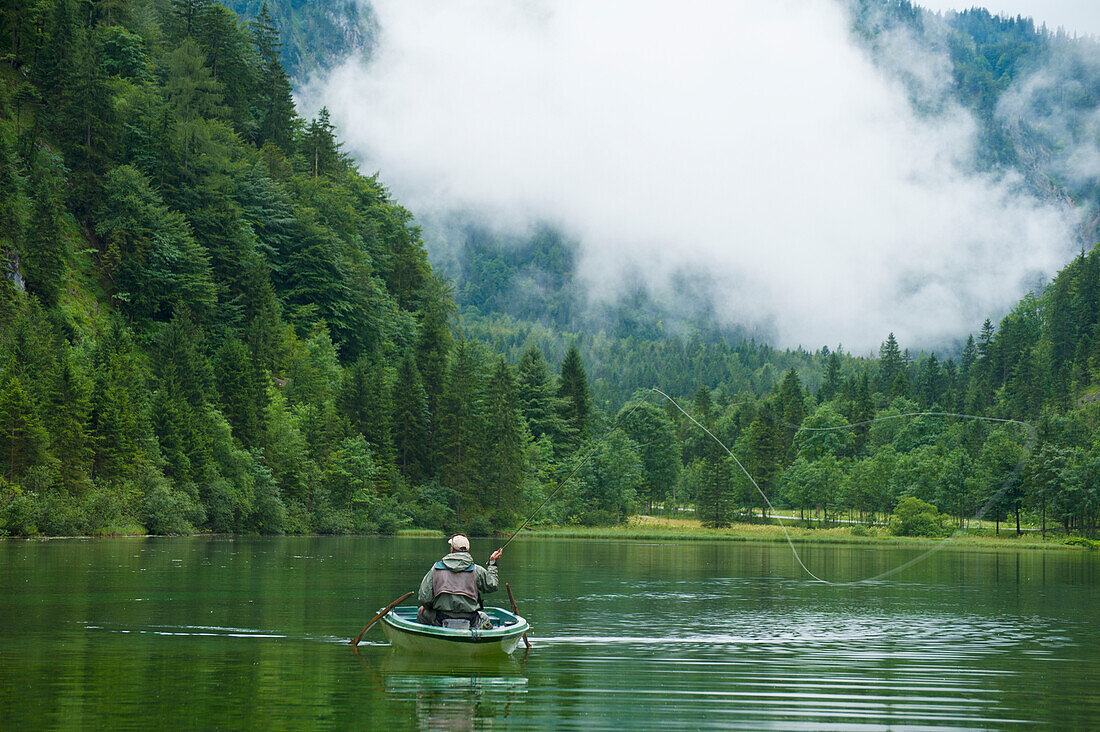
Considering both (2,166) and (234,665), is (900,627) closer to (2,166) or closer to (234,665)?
(234,665)

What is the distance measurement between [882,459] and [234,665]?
4777 inches

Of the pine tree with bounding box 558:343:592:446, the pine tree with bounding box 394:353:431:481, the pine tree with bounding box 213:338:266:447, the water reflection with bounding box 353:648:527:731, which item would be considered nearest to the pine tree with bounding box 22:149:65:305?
the pine tree with bounding box 213:338:266:447

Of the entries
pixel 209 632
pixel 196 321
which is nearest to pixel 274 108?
pixel 196 321

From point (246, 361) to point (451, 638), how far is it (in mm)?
79508

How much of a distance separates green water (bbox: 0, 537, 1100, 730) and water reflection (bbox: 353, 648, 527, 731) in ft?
0.26

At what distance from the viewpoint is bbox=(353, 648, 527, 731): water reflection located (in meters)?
17.2

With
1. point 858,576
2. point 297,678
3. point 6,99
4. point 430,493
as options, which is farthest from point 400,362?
point 297,678

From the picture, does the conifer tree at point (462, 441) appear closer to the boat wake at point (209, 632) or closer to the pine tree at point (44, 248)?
the pine tree at point (44, 248)

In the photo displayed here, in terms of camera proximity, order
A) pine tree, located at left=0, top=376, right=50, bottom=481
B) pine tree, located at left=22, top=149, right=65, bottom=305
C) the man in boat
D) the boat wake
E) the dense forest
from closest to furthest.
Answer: the man in boat
the boat wake
pine tree, located at left=0, top=376, right=50, bottom=481
the dense forest
pine tree, located at left=22, top=149, right=65, bottom=305

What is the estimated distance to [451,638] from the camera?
22016 millimetres

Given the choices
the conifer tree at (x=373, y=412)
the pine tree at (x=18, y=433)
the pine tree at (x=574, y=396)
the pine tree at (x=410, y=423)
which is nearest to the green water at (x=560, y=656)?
the pine tree at (x=18, y=433)

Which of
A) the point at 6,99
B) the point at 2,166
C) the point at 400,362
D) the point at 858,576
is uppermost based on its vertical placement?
the point at 6,99

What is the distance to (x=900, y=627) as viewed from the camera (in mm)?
31406

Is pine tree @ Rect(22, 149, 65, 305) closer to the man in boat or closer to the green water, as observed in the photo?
the green water
